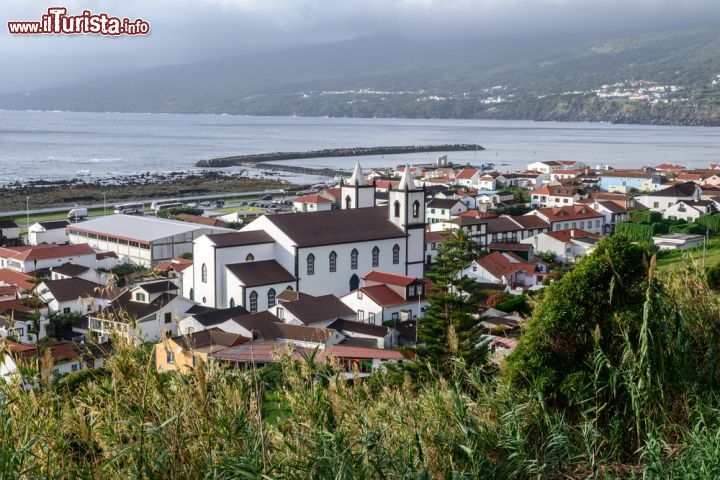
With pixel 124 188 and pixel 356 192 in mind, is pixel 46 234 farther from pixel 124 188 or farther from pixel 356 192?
pixel 124 188

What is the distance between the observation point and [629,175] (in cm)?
5297

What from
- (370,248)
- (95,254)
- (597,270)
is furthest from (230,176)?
(597,270)

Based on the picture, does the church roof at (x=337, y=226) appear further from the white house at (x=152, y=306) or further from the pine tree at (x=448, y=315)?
the pine tree at (x=448, y=315)

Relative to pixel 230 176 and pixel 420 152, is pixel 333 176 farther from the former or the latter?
pixel 420 152

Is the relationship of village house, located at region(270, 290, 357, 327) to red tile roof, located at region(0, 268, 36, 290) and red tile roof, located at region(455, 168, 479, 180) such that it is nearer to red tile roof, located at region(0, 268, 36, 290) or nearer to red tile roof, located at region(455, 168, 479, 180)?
red tile roof, located at region(0, 268, 36, 290)

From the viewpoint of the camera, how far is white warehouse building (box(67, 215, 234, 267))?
1120 inches

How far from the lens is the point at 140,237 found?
28922 millimetres

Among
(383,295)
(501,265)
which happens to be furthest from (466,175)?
(383,295)

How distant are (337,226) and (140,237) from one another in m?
8.81

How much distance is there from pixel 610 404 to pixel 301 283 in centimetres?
1673

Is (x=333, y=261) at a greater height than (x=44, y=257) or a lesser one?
greater

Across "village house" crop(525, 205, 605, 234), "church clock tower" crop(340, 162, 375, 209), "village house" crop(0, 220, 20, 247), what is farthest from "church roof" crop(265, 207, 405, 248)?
"village house" crop(0, 220, 20, 247)

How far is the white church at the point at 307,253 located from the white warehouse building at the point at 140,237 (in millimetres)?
5442

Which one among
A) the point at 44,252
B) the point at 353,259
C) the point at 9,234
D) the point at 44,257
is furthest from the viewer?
→ the point at 9,234
